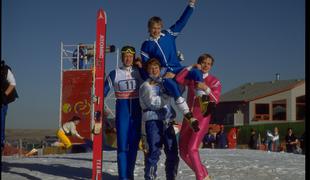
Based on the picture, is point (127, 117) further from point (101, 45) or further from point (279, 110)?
point (279, 110)

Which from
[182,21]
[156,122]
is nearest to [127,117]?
[156,122]

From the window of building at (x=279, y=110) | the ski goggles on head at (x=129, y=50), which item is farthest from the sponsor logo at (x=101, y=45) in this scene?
the window of building at (x=279, y=110)

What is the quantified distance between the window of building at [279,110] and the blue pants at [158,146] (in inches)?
1150

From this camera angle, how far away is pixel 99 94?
200 inches

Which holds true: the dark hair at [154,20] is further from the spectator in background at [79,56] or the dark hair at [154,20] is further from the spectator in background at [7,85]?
the spectator in background at [79,56]

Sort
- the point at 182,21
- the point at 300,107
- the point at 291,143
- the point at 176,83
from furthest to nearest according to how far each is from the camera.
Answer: the point at 300,107, the point at 291,143, the point at 182,21, the point at 176,83

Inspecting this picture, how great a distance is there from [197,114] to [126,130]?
0.74 m

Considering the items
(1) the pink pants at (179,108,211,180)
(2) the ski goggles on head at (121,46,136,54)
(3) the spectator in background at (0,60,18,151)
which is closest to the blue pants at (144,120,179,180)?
(1) the pink pants at (179,108,211,180)

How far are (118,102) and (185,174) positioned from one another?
154cm

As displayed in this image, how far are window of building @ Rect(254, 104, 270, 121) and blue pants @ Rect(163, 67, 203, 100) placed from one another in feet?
95.9

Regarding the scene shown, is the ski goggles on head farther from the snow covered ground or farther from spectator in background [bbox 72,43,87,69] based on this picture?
spectator in background [bbox 72,43,87,69]

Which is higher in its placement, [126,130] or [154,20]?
[154,20]

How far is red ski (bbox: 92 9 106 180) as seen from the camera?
5.08 meters

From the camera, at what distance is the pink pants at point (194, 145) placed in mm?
4973
